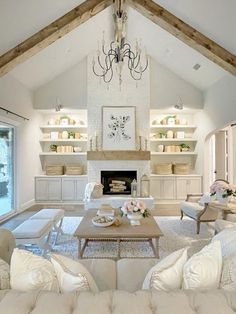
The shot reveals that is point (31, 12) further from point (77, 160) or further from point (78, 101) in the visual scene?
point (77, 160)

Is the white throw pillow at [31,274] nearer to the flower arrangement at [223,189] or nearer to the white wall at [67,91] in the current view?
the flower arrangement at [223,189]

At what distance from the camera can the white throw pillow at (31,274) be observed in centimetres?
149

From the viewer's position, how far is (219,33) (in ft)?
17.1

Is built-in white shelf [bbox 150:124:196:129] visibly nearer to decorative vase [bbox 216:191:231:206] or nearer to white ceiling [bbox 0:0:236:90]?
white ceiling [bbox 0:0:236:90]

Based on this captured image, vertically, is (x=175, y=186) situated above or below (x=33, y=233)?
above

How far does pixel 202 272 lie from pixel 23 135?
267 inches

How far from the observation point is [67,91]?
27.8 ft

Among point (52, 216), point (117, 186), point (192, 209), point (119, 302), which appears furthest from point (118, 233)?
point (117, 186)

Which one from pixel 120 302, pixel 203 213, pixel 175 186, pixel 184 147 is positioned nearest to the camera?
pixel 120 302

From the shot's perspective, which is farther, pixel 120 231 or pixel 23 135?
pixel 23 135

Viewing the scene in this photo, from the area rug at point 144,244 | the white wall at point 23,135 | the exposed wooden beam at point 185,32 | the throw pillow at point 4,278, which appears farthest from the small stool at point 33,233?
the exposed wooden beam at point 185,32

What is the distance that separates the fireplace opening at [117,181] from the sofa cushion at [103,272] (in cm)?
592

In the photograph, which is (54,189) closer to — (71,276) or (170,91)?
(170,91)

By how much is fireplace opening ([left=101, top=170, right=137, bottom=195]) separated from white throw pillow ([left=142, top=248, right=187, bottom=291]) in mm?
6633
